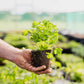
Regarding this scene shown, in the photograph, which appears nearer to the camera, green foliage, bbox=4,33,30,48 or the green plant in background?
the green plant in background

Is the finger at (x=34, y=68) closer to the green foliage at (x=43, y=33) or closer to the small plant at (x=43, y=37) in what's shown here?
the small plant at (x=43, y=37)

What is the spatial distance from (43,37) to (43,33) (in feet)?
0.12

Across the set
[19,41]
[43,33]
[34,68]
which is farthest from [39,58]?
[19,41]

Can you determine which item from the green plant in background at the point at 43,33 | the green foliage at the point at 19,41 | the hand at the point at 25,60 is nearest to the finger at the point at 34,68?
the hand at the point at 25,60

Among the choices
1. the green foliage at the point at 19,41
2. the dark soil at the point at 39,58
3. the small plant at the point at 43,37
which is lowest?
the green foliage at the point at 19,41

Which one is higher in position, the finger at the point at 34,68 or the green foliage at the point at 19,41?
the finger at the point at 34,68

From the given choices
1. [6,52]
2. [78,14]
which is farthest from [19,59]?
[78,14]

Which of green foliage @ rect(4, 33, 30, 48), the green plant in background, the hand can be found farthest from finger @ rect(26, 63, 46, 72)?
green foliage @ rect(4, 33, 30, 48)

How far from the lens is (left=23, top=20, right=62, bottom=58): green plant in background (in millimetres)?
1332

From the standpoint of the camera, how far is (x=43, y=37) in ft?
4.49

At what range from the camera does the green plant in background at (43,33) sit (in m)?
1.33

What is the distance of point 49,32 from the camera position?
53.4 inches

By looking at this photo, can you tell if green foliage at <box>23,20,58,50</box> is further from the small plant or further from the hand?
the hand

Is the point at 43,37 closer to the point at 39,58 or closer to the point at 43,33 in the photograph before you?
the point at 43,33
